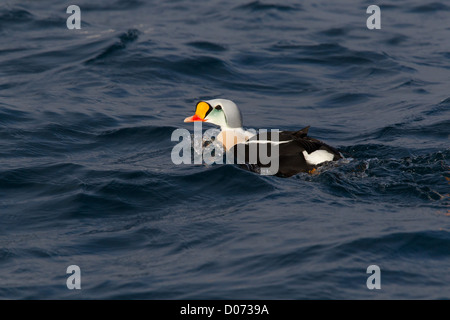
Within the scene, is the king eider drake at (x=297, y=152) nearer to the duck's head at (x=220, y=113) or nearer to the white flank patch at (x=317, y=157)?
the white flank patch at (x=317, y=157)

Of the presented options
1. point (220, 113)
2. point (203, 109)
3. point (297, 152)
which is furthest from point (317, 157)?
point (203, 109)

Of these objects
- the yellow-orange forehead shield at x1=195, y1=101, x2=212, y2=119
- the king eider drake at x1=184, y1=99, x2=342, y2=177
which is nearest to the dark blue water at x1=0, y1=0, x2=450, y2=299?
the king eider drake at x1=184, y1=99, x2=342, y2=177

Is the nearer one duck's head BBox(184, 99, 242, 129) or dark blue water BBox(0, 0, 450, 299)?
dark blue water BBox(0, 0, 450, 299)

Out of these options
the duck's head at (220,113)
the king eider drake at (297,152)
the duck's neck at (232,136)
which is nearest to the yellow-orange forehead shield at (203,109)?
the duck's head at (220,113)

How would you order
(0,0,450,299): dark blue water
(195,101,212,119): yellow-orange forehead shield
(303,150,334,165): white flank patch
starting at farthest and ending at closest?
(195,101,212,119): yellow-orange forehead shield
(303,150,334,165): white flank patch
(0,0,450,299): dark blue water

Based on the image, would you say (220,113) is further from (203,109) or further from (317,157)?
(317,157)

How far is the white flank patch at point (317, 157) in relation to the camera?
7207 millimetres

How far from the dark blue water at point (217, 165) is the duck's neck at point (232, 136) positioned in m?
0.70

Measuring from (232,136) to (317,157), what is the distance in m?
1.35

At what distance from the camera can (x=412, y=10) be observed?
1528 centimetres

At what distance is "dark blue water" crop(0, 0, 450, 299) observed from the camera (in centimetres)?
538

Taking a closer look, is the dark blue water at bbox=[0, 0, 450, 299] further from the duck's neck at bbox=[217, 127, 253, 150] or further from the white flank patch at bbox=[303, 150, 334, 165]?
the duck's neck at bbox=[217, 127, 253, 150]

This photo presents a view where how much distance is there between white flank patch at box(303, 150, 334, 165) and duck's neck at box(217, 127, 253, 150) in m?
1.11
